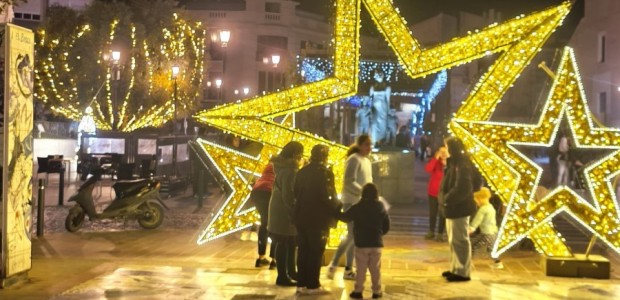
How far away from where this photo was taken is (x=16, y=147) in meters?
8.79

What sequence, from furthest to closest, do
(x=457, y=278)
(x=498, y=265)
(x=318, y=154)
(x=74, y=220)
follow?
(x=74, y=220) → (x=498, y=265) → (x=457, y=278) → (x=318, y=154)

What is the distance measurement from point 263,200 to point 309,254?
1919 mm

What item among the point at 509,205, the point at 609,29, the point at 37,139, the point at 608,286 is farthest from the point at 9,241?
the point at 609,29

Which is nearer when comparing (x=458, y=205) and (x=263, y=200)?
(x=458, y=205)

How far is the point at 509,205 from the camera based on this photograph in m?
10.2

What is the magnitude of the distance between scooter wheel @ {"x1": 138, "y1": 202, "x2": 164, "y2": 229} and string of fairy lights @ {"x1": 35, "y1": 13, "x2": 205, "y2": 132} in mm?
22004

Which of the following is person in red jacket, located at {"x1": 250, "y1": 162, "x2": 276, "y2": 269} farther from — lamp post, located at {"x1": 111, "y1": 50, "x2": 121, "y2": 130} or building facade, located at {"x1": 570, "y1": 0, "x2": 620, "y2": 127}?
building facade, located at {"x1": 570, "y1": 0, "x2": 620, "y2": 127}

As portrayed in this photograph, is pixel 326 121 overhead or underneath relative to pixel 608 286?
overhead

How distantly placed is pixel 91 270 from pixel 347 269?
3.27 m

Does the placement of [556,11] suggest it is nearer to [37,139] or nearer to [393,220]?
[393,220]

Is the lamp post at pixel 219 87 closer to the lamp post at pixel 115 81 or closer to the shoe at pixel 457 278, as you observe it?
the lamp post at pixel 115 81

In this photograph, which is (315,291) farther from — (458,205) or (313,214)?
(458,205)

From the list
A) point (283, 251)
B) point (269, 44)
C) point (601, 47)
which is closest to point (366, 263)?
point (283, 251)

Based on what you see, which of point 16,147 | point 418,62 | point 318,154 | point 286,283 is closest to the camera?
point 318,154
